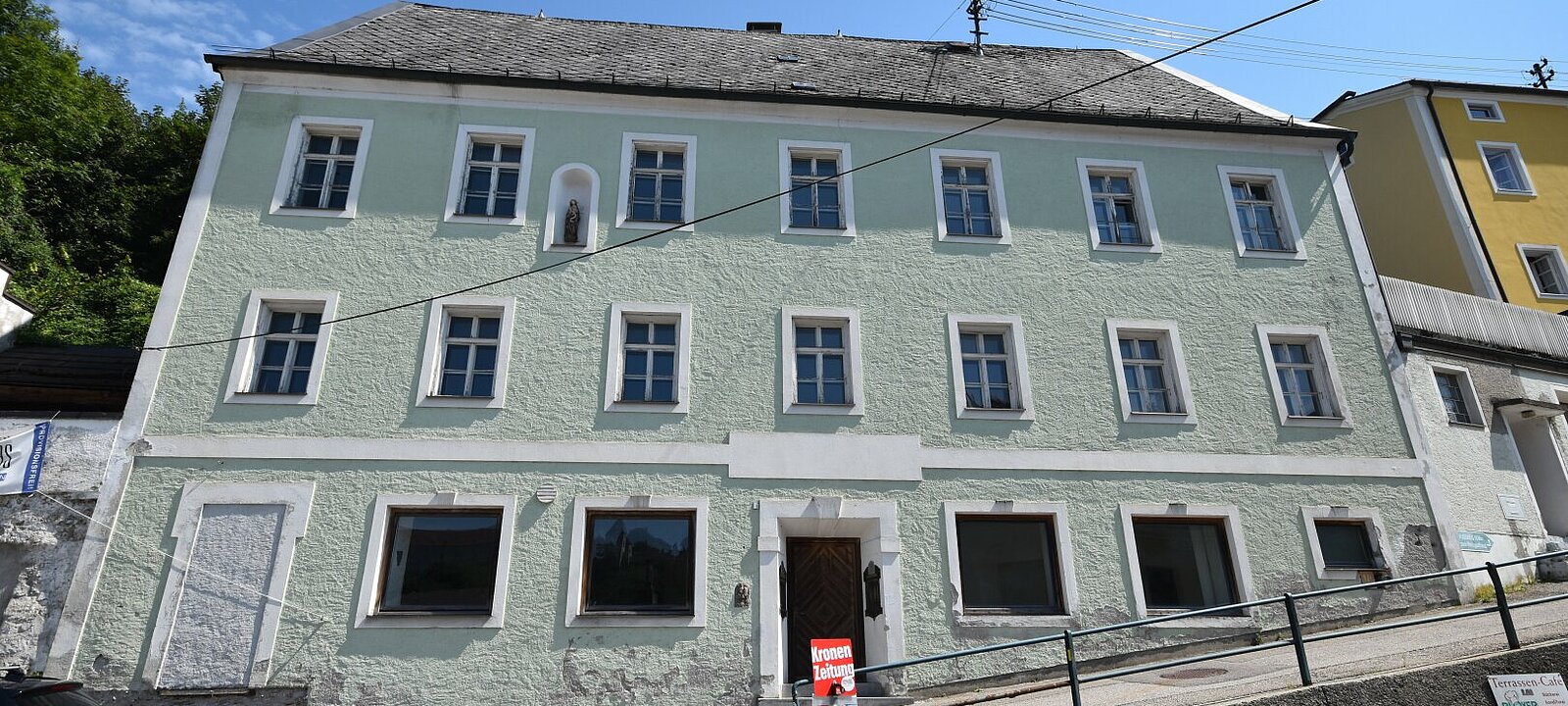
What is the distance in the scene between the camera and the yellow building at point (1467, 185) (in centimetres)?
2189

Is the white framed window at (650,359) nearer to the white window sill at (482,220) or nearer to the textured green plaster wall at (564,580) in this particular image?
the textured green plaster wall at (564,580)

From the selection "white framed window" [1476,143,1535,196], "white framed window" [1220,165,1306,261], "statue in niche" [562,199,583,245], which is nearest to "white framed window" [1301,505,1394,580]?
"white framed window" [1220,165,1306,261]

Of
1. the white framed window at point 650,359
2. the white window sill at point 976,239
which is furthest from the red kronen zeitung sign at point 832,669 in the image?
the white window sill at point 976,239

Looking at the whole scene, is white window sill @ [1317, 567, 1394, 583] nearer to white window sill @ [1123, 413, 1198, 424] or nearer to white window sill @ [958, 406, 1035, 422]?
white window sill @ [1123, 413, 1198, 424]

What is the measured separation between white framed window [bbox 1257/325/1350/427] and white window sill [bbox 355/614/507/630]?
11657mm

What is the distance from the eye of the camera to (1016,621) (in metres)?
11.7

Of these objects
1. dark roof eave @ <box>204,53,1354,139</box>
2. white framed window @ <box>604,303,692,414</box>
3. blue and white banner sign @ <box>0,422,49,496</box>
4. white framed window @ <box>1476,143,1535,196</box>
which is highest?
white framed window @ <box>1476,143,1535,196</box>

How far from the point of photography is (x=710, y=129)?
1448cm

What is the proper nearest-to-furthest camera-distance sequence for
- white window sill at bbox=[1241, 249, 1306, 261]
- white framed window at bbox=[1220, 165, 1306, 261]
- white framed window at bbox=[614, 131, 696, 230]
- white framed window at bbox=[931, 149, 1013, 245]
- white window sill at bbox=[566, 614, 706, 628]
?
white window sill at bbox=[566, 614, 706, 628] < white framed window at bbox=[614, 131, 696, 230] < white framed window at bbox=[931, 149, 1013, 245] < white window sill at bbox=[1241, 249, 1306, 261] < white framed window at bbox=[1220, 165, 1306, 261]

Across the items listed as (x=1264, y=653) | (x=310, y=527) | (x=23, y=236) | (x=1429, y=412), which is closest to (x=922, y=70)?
(x=1429, y=412)

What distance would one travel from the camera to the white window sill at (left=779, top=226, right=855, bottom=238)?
13773 mm

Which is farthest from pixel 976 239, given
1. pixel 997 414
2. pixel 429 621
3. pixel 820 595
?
pixel 429 621

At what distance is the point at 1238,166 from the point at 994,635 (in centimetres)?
956

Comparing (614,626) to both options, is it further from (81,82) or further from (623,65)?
(81,82)
